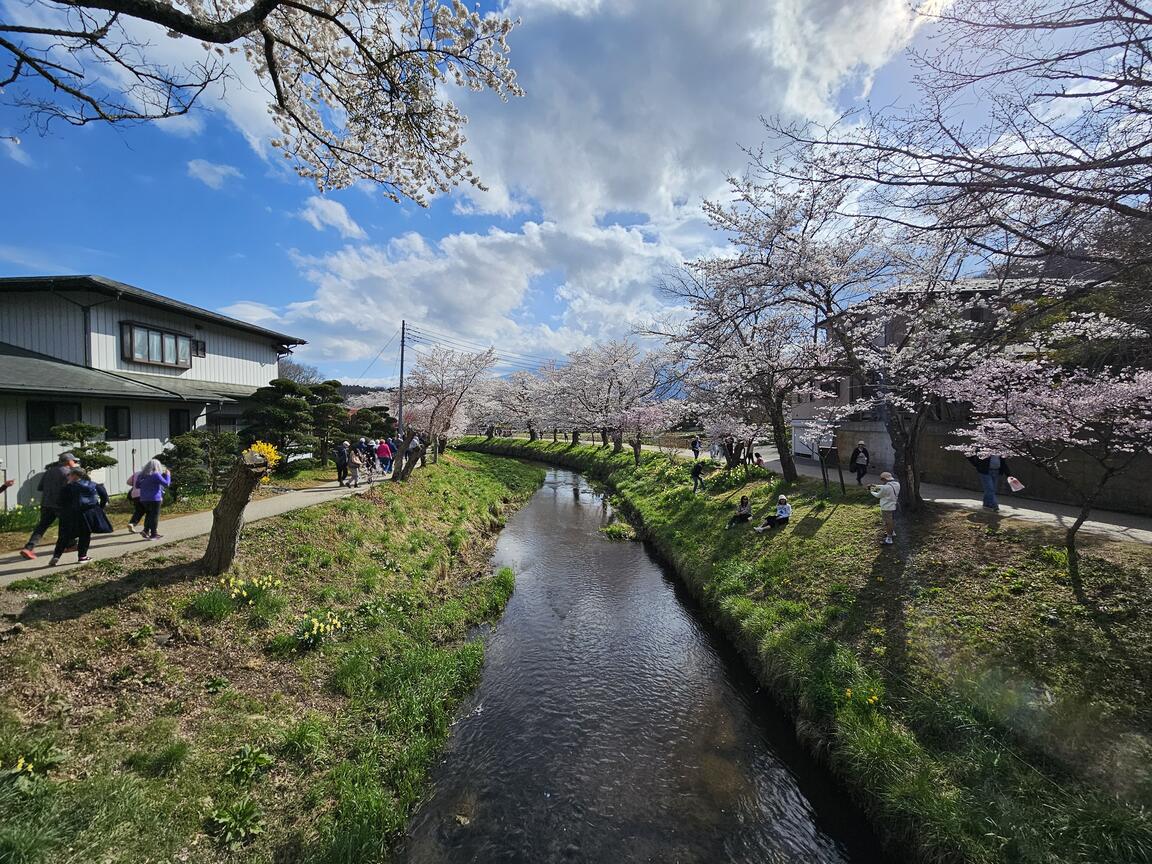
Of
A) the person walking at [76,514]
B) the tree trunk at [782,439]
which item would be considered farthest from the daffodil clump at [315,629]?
the tree trunk at [782,439]

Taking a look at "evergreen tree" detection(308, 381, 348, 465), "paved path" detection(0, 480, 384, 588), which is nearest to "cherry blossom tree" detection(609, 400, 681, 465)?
"evergreen tree" detection(308, 381, 348, 465)

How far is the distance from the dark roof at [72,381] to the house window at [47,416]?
79 cm

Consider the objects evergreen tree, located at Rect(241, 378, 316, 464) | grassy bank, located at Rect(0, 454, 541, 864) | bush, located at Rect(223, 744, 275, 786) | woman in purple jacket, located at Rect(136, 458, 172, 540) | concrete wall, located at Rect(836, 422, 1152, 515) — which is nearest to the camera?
grassy bank, located at Rect(0, 454, 541, 864)

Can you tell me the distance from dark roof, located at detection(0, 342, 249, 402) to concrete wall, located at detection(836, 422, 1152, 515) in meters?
27.2

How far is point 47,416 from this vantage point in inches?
512

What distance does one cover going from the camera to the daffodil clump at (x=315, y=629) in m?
7.57

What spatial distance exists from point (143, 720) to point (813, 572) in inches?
467

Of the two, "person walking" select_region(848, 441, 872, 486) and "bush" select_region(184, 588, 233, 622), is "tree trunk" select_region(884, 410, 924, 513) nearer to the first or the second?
"person walking" select_region(848, 441, 872, 486)

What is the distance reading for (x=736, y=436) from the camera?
21.1 metres

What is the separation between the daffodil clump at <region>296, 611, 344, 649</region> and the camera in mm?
7571

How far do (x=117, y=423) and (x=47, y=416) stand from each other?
80.9 inches

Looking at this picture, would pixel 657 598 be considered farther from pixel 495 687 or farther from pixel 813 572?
pixel 495 687

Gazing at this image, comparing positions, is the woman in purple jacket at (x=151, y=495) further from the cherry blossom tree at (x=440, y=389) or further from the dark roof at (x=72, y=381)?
the cherry blossom tree at (x=440, y=389)

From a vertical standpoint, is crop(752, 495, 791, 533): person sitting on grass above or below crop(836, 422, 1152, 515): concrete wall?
below
